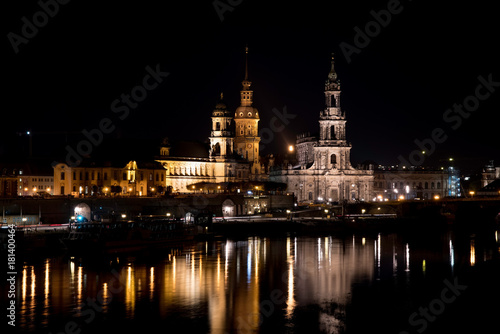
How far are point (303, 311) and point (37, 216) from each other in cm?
4869

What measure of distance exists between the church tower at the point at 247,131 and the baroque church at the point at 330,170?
31.9 ft

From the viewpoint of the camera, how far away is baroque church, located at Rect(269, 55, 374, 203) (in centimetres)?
12512

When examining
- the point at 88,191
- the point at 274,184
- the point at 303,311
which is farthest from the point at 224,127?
the point at 303,311

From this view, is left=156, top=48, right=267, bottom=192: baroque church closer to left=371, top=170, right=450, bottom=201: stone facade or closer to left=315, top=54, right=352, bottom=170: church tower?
left=315, top=54, right=352, bottom=170: church tower

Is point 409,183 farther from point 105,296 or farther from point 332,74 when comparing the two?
point 105,296

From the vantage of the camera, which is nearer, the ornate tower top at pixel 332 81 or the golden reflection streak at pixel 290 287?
the golden reflection streak at pixel 290 287

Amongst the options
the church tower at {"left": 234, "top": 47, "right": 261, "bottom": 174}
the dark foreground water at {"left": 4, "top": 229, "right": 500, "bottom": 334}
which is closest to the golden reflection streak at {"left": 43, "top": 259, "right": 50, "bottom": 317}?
the dark foreground water at {"left": 4, "top": 229, "right": 500, "bottom": 334}

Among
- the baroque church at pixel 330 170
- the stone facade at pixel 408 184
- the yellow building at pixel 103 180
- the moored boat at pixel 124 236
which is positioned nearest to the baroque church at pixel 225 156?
the baroque church at pixel 330 170

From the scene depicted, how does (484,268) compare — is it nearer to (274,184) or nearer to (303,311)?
(303,311)

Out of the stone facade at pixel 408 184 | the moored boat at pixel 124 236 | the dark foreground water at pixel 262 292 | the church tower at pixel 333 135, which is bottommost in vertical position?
the dark foreground water at pixel 262 292

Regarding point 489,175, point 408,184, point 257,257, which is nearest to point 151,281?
point 257,257

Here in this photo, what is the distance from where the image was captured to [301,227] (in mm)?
90938

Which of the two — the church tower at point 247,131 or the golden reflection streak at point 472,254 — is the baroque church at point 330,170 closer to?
the church tower at point 247,131

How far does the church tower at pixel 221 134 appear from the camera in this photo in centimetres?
12988
